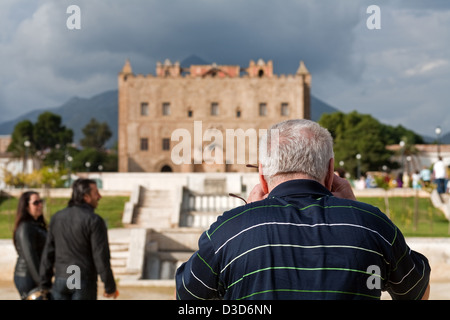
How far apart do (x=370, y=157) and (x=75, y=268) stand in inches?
1780

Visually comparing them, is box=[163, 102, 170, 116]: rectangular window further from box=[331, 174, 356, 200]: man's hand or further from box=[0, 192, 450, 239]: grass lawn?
box=[331, 174, 356, 200]: man's hand

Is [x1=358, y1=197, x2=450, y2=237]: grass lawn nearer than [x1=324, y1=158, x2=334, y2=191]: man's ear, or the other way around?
[x1=324, y1=158, x2=334, y2=191]: man's ear

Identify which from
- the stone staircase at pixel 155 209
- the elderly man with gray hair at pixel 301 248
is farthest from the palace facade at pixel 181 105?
the elderly man with gray hair at pixel 301 248

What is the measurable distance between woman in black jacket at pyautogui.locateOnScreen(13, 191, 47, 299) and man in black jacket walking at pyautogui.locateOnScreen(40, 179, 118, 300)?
0.95ft

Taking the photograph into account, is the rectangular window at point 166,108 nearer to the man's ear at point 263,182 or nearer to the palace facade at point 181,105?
the palace facade at point 181,105

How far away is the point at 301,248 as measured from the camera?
5.51 ft

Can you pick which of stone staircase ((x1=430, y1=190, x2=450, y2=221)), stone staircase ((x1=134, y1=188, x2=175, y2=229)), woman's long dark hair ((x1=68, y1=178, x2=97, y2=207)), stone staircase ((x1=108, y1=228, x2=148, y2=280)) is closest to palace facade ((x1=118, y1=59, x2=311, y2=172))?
stone staircase ((x1=134, y1=188, x2=175, y2=229))

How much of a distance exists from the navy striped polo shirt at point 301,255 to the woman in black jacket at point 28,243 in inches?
123

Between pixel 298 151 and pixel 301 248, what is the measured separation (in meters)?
0.37

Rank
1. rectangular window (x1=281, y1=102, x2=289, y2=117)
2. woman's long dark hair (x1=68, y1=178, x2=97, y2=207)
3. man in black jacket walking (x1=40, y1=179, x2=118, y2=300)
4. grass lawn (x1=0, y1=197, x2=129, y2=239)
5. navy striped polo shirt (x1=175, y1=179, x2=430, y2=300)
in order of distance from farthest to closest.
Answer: rectangular window (x1=281, y1=102, x2=289, y2=117) → grass lawn (x1=0, y1=197, x2=129, y2=239) → woman's long dark hair (x1=68, y1=178, x2=97, y2=207) → man in black jacket walking (x1=40, y1=179, x2=118, y2=300) → navy striped polo shirt (x1=175, y1=179, x2=430, y2=300)

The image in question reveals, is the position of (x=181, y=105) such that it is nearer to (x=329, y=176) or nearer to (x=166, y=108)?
(x=166, y=108)

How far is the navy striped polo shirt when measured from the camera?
166 centimetres

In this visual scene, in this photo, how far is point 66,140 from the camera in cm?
6731
